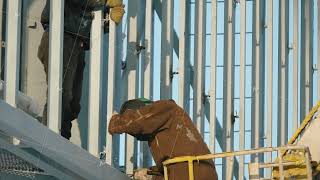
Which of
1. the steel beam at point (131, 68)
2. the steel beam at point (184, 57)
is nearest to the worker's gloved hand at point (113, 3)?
the steel beam at point (131, 68)

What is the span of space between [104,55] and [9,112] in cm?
287

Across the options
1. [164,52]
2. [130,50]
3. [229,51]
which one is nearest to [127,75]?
[130,50]

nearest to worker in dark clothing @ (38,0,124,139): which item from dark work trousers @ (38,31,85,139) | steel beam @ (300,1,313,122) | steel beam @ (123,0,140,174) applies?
dark work trousers @ (38,31,85,139)

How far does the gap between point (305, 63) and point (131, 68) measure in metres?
4.85

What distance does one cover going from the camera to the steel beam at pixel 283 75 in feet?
41.1

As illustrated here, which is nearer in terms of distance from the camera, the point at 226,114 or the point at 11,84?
the point at 11,84

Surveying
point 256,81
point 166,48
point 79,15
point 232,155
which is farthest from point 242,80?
point 232,155

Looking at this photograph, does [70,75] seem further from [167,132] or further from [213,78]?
[213,78]

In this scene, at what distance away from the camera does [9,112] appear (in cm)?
654

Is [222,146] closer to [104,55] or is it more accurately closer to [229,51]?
[229,51]

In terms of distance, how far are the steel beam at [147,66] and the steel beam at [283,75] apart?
343 centimetres

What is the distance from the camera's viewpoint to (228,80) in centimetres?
1127

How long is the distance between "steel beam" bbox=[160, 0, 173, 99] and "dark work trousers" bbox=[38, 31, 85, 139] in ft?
5.21

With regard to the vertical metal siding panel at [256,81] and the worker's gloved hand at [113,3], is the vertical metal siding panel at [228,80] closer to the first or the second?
the vertical metal siding panel at [256,81]
